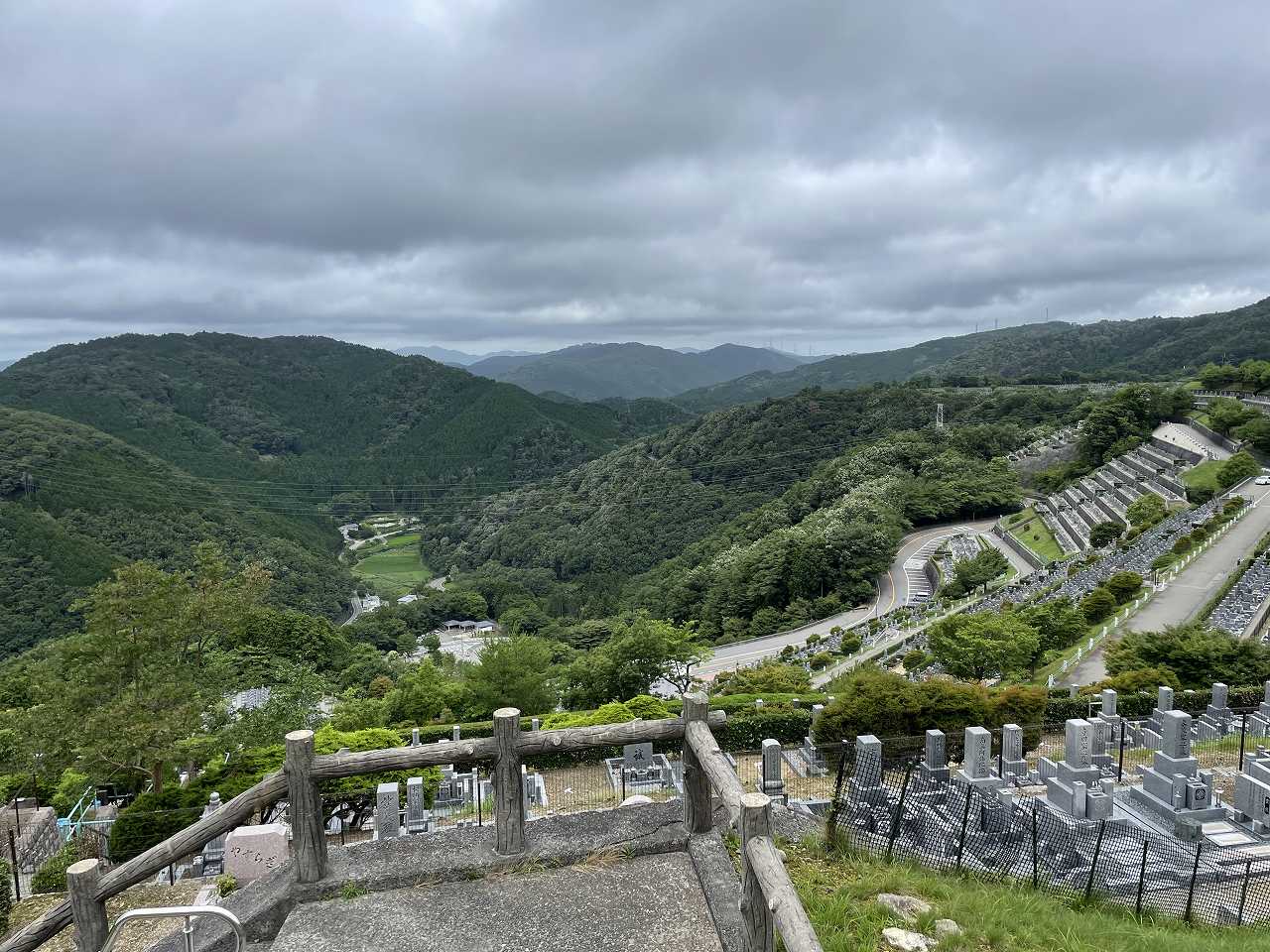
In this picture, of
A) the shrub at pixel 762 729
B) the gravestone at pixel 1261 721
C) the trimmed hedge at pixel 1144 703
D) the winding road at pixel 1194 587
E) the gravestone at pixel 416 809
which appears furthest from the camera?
the winding road at pixel 1194 587

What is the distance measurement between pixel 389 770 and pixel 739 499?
74.3m

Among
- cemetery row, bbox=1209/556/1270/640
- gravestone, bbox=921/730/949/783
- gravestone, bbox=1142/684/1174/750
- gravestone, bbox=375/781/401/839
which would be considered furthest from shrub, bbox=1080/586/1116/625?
gravestone, bbox=375/781/401/839

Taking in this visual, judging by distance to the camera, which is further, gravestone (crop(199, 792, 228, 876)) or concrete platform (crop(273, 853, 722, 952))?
gravestone (crop(199, 792, 228, 876))

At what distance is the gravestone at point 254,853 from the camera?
833cm

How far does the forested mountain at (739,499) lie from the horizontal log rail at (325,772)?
36323mm

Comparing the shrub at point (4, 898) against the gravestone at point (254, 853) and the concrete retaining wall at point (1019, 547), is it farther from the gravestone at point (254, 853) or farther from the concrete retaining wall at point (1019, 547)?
the concrete retaining wall at point (1019, 547)

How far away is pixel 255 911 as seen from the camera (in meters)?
4.56

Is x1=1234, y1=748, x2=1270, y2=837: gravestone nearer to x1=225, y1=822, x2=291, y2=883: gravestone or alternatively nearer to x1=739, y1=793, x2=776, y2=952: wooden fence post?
x1=739, y1=793, x2=776, y2=952: wooden fence post

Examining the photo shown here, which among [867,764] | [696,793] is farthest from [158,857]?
[867,764]

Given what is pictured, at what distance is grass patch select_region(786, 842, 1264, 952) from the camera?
527 cm

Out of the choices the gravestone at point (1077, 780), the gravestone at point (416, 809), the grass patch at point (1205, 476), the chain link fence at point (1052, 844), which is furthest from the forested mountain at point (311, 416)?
the chain link fence at point (1052, 844)

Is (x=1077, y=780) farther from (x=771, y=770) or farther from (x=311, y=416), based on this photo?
(x=311, y=416)

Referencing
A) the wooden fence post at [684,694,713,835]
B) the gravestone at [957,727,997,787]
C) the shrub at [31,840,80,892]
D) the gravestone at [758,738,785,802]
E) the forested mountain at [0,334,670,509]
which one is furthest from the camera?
the forested mountain at [0,334,670,509]

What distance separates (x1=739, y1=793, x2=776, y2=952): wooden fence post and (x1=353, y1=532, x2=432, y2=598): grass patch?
85.5 metres
